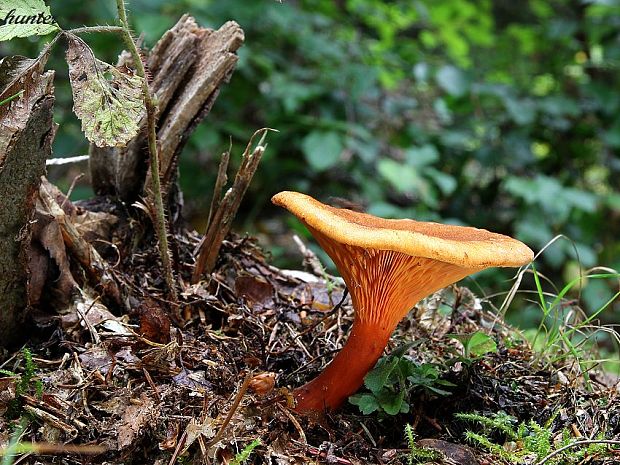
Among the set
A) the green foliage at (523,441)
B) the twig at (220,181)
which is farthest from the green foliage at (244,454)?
the twig at (220,181)

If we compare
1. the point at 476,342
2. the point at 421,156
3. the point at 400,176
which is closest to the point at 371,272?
the point at 476,342

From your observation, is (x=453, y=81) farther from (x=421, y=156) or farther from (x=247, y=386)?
(x=247, y=386)

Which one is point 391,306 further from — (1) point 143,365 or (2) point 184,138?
(2) point 184,138

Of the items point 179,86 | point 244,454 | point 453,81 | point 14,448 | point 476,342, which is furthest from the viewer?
A: point 453,81

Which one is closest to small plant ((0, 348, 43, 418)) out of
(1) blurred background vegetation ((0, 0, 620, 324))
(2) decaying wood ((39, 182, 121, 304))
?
(2) decaying wood ((39, 182, 121, 304))

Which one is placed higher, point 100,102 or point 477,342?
point 100,102

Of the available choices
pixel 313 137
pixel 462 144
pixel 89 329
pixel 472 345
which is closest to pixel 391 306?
pixel 472 345

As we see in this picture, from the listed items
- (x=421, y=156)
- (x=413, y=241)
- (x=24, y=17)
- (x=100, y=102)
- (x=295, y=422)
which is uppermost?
(x=24, y=17)
